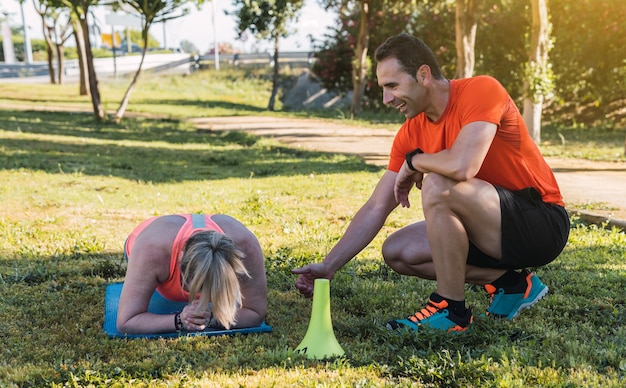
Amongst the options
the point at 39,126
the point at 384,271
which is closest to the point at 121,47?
the point at 39,126

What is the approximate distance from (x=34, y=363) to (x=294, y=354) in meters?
1.22

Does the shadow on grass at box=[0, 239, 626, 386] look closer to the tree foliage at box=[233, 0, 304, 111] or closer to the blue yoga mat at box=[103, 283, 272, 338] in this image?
the blue yoga mat at box=[103, 283, 272, 338]

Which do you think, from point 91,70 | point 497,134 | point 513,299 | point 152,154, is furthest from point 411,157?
point 91,70

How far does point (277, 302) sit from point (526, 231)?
1563 millimetres

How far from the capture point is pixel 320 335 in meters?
3.37

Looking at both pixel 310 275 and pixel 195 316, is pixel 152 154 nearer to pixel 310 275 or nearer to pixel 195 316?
pixel 310 275

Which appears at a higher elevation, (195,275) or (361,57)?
(361,57)

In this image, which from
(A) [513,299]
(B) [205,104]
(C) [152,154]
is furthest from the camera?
(B) [205,104]

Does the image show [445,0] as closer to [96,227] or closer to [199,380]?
[96,227]

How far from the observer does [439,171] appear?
3.50 metres

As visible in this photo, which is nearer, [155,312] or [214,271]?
[214,271]

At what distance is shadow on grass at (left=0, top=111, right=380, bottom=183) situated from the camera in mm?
10266

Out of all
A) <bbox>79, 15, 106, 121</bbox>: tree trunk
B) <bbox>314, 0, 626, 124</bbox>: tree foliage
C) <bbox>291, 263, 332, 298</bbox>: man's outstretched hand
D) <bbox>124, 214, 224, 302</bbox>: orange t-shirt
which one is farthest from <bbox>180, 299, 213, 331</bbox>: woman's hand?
<bbox>79, 15, 106, 121</bbox>: tree trunk

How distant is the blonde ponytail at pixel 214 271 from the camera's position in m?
3.22
